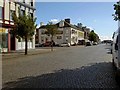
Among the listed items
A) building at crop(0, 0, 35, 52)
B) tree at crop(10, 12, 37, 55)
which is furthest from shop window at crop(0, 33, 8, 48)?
tree at crop(10, 12, 37, 55)

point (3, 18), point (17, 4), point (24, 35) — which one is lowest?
point (24, 35)

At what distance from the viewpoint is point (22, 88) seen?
10398 mm

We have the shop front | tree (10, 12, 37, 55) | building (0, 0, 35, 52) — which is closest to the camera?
tree (10, 12, 37, 55)

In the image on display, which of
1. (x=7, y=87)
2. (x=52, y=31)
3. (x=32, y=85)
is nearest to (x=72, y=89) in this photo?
(x=32, y=85)

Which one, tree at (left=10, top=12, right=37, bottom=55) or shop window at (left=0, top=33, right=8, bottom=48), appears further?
shop window at (left=0, top=33, right=8, bottom=48)

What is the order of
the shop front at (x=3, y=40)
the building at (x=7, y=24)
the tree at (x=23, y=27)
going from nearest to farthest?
the tree at (x=23, y=27) < the shop front at (x=3, y=40) < the building at (x=7, y=24)

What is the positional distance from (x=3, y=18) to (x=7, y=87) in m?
28.2

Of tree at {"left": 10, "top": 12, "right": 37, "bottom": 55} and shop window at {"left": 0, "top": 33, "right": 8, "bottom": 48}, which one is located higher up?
tree at {"left": 10, "top": 12, "right": 37, "bottom": 55}

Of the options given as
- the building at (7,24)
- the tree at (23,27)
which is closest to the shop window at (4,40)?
the building at (7,24)

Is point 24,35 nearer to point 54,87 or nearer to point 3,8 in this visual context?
point 3,8

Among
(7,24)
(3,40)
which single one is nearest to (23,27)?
(7,24)

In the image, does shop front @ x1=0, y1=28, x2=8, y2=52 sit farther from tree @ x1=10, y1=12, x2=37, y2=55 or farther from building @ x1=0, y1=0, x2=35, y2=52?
tree @ x1=10, y1=12, x2=37, y2=55

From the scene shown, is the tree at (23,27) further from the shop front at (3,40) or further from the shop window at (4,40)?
the shop window at (4,40)

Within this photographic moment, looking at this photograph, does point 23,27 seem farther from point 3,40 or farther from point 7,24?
point 3,40
